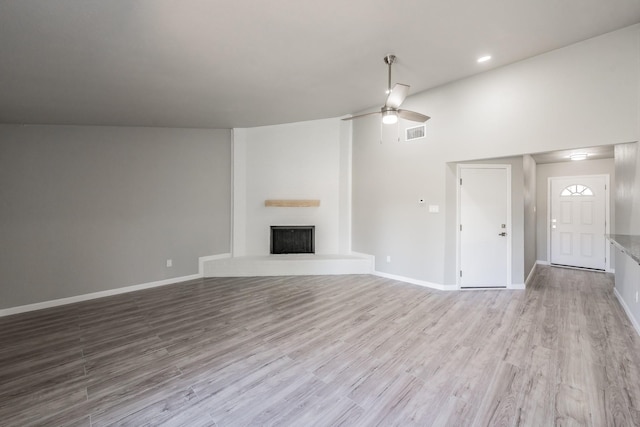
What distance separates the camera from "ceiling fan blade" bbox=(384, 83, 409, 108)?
2.73 metres

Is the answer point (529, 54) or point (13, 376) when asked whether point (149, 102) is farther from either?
point (529, 54)

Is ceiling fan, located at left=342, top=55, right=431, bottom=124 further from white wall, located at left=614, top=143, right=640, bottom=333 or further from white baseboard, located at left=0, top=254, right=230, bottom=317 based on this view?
white baseboard, located at left=0, top=254, right=230, bottom=317

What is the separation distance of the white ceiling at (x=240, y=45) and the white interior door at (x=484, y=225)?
175 cm

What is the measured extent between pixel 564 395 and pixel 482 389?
55 cm

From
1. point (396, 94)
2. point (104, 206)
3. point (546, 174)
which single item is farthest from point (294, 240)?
point (546, 174)

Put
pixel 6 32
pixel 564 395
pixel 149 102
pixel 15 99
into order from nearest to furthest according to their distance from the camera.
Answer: pixel 564 395 < pixel 6 32 < pixel 15 99 < pixel 149 102

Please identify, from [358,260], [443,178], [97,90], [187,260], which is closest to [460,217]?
[443,178]

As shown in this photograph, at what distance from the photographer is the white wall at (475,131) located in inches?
110

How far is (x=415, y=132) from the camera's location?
4547mm

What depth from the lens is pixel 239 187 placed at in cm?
555

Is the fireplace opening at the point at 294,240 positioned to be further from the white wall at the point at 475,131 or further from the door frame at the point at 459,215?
the door frame at the point at 459,215

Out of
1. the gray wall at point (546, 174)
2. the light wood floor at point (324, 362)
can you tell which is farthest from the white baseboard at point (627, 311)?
the gray wall at point (546, 174)

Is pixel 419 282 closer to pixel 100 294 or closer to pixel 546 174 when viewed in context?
pixel 546 174

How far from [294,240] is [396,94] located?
3.74 m
